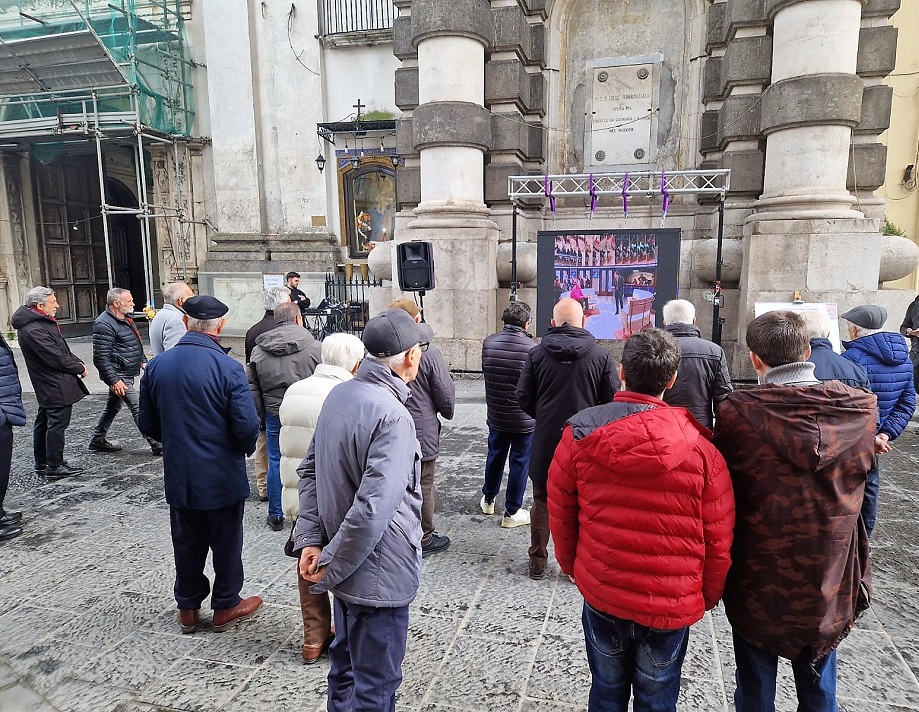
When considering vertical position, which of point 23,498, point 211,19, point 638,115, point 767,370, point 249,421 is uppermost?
point 211,19

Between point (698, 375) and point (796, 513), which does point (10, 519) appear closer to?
point (698, 375)

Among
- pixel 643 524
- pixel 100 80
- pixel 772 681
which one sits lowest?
pixel 772 681

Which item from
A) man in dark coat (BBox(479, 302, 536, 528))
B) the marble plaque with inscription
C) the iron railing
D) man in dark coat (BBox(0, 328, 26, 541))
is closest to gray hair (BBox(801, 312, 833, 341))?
man in dark coat (BBox(479, 302, 536, 528))

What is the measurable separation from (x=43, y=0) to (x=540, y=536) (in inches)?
662

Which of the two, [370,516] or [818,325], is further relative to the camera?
[818,325]

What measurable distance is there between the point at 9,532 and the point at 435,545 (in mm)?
3142

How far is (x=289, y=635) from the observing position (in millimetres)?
3195

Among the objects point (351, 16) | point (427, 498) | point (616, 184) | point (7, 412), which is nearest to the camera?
point (427, 498)

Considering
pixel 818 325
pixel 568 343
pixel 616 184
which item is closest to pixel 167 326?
pixel 568 343

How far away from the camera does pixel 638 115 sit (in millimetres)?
10812

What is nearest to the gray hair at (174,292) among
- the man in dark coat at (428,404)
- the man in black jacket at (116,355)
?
the man in black jacket at (116,355)

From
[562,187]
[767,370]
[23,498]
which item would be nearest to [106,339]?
[23,498]

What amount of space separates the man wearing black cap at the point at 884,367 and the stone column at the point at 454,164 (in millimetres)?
6109

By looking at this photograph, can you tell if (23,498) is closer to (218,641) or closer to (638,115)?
(218,641)
